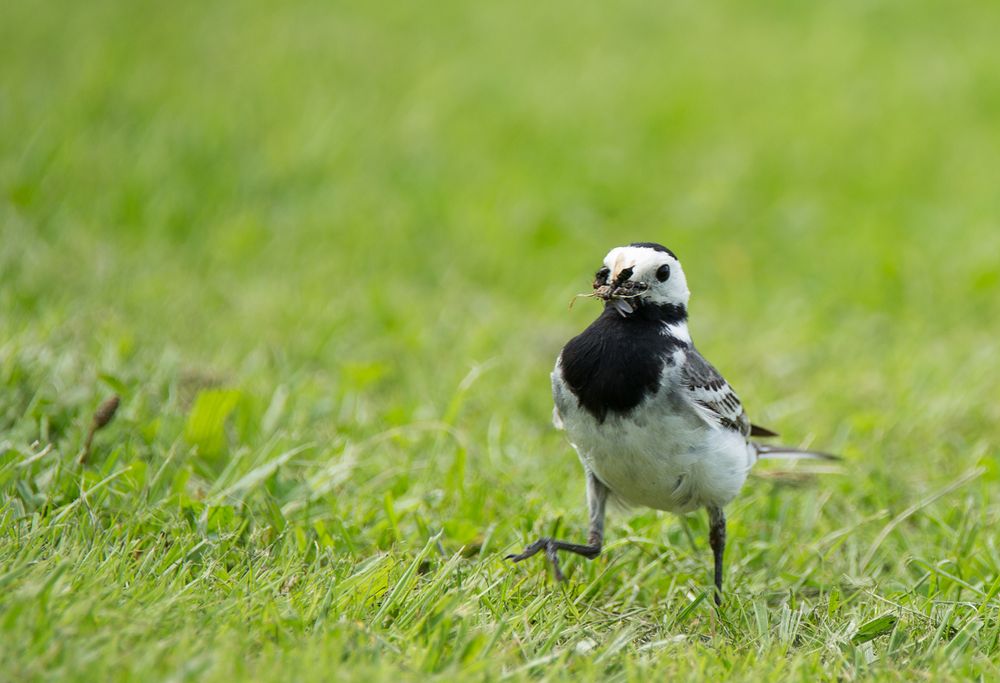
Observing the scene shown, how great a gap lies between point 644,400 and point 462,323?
3156 mm

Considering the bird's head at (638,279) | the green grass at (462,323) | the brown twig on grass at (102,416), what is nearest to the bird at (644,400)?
the bird's head at (638,279)

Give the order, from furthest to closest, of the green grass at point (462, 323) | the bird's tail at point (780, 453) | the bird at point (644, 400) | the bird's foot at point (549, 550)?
the bird's tail at point (780, 453) < the bird's foot at point (549, 550) < the bird at point (644, 400) < the green grass at point (462, 323)

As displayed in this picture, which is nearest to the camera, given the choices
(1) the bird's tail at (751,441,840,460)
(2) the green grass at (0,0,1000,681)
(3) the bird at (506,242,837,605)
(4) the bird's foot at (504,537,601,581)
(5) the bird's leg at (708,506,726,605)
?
(2) the green grass at (0,0,1000,681)

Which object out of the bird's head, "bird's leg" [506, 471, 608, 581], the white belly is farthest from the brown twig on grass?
the bird's head

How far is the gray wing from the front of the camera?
3992mm

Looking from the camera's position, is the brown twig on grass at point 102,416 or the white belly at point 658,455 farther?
the brown twig on grass at point 102,416

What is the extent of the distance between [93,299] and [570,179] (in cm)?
420

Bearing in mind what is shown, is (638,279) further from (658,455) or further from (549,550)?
(549,550)

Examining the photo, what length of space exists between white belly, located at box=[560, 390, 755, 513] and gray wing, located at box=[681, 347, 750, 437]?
43 millimetres

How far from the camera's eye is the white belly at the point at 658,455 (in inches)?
154

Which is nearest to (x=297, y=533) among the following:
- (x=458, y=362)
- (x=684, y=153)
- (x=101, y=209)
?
(x=458, y=362)

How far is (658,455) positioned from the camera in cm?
394

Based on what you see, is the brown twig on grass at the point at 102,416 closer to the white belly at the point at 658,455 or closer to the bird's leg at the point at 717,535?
the white belly at the point at 658,455

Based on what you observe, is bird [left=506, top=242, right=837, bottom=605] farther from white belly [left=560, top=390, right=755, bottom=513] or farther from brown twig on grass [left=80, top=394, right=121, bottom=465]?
brown twig on grass [left=80, top=394, right=121, bottom=465]
